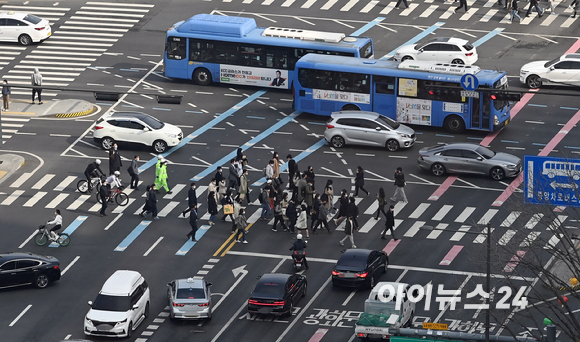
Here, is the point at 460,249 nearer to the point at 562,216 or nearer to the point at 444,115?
the point at 562,216

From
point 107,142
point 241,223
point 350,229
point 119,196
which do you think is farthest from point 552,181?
point 107,142

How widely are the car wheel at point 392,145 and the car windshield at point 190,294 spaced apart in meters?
19.4

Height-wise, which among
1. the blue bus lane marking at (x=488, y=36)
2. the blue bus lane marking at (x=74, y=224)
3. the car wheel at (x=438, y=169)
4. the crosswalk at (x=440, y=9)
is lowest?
the blue bus lane marking at (x=74, y=224)

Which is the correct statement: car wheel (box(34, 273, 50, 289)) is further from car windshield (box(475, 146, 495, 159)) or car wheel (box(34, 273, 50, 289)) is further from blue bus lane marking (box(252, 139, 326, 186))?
car windshield (box(475, 146, 495, 159))

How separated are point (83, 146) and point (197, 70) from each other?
11.3 metres

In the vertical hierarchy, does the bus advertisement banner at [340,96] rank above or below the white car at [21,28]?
below

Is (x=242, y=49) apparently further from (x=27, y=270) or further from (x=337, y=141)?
(x=27, y=270)

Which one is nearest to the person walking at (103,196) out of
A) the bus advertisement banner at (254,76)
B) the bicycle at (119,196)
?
the bicycle at (119,196)

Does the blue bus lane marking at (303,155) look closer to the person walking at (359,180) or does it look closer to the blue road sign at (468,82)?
the person walking at (359,180)

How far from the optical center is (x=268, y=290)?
44719 millimetres

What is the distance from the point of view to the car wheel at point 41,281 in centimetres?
4719

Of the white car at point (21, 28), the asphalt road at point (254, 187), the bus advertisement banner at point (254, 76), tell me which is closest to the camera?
the asphalt road at point (254, 187)

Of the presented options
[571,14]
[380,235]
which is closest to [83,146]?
[380,235]

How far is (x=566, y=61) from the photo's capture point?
221ft
